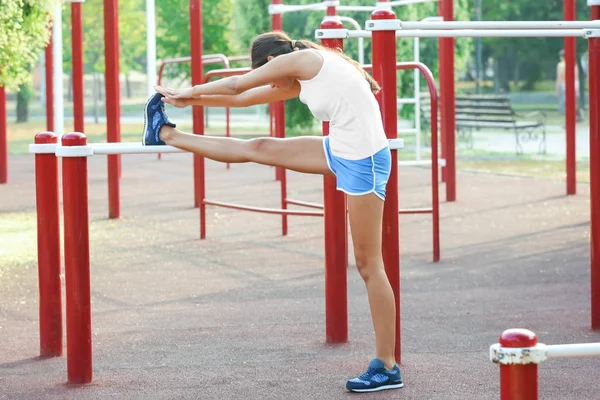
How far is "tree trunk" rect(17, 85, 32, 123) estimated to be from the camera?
27500mm

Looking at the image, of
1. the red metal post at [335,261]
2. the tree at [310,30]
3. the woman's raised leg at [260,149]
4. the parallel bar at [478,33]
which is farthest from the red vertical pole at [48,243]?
the tree at [310,30]

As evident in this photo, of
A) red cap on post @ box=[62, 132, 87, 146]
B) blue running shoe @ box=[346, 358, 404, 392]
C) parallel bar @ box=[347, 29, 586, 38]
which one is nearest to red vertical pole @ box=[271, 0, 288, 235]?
parallel bar @ box=[347, 29, 586, 38]

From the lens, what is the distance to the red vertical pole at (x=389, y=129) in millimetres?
4957

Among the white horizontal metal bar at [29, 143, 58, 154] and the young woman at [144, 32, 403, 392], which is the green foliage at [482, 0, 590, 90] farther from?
the white horizontal metal bar at [29, 143, 58, 154]

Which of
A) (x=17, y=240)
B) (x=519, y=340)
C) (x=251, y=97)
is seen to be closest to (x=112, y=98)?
(x=17, y=240)

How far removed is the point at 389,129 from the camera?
5.02 meters

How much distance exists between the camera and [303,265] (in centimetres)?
819

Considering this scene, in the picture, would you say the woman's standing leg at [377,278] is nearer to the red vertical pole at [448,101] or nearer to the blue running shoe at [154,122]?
the blue running shoe at [154,122]

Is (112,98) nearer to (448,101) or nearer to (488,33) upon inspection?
(448,101)

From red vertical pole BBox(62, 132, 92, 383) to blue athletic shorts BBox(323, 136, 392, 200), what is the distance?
42.4 inches

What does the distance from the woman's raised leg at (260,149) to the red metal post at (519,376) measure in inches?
100

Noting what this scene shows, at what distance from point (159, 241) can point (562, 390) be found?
17.5 feet

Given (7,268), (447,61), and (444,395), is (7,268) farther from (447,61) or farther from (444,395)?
(447,61)

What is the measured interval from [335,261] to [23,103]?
24.0 meters
